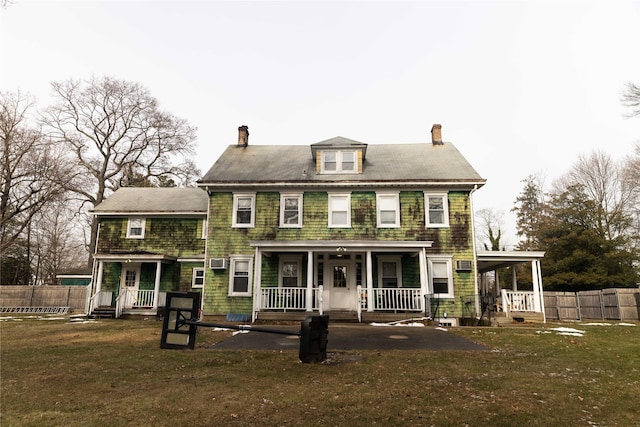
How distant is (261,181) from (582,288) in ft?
75.4

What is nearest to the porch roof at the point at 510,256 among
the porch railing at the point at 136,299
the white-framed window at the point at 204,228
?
the white-framed window at the point at 204,228

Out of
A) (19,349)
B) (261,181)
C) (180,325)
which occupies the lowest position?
(19,349)

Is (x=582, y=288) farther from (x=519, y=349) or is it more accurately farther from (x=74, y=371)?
(x=74, y=371)

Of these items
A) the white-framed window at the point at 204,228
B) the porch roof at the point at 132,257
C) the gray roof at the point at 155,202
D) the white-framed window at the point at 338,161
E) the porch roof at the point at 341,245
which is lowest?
the porch roof at the point at 132,257

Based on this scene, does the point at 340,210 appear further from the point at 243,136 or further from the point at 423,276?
the point at 243,136

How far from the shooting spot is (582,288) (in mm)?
26266

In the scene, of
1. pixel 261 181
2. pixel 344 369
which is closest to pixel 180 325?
pixel 344 369

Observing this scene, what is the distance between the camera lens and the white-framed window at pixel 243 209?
17109 millimetres

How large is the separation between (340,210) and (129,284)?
11138 millimetres

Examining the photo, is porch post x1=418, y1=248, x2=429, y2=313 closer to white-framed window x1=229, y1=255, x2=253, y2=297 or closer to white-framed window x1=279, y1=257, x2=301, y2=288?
white-framed window x1=279, y1=257, x2=301, y2=288

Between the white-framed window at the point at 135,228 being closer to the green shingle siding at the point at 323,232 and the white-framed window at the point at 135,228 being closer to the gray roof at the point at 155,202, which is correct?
the gray roof at the point at 155,202

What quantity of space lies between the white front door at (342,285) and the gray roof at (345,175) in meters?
3.63

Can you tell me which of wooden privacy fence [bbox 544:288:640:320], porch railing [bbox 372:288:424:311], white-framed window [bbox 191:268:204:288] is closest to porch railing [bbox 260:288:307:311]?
porch railing [bbox 372:288:424:311]

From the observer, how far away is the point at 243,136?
69.2 feet
